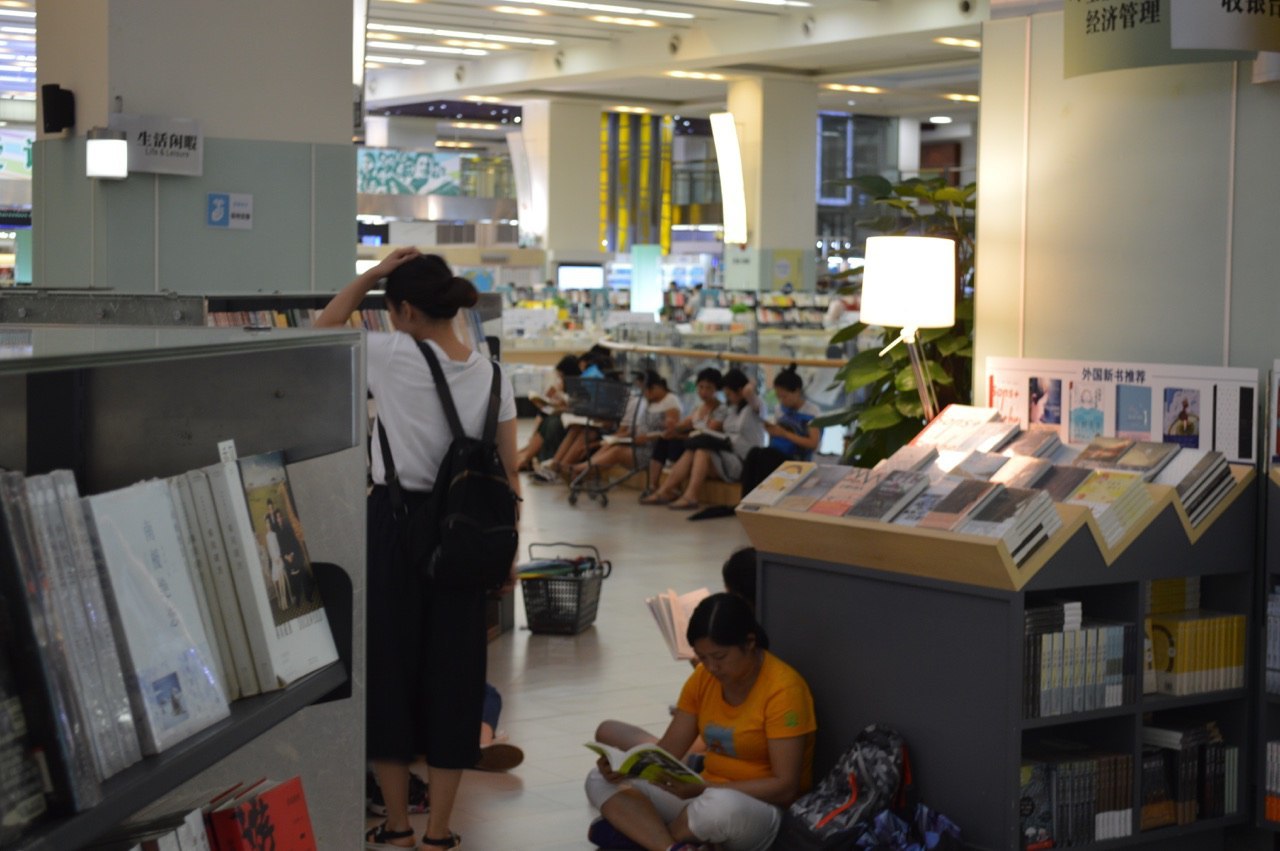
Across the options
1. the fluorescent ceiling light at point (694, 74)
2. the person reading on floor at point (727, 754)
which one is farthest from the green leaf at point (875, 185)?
the fluorescent ceiling light at point (694, 74)

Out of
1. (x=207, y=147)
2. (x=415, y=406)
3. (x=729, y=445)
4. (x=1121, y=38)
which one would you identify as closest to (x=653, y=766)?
(x=415, y=406)

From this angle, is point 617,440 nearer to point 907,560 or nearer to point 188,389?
point 907,560

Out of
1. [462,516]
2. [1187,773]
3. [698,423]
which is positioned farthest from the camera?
[698,423]

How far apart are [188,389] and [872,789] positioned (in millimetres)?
2588

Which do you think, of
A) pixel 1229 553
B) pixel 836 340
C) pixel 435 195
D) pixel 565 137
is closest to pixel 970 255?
pixel 836 340

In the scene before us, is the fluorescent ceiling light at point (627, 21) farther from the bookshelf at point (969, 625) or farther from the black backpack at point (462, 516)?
the black backpack at point (462, 516)

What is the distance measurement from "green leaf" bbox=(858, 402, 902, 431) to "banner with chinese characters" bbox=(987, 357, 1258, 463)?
61 centimetres

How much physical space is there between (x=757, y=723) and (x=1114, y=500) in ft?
3.75

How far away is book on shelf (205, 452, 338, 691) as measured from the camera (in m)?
1.91

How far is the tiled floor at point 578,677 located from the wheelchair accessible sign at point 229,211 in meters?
2.28

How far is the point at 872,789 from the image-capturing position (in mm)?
4258

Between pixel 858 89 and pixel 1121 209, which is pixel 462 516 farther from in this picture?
pixel 858 89

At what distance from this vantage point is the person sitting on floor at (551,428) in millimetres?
14180

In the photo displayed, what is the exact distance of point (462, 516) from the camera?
400cm
